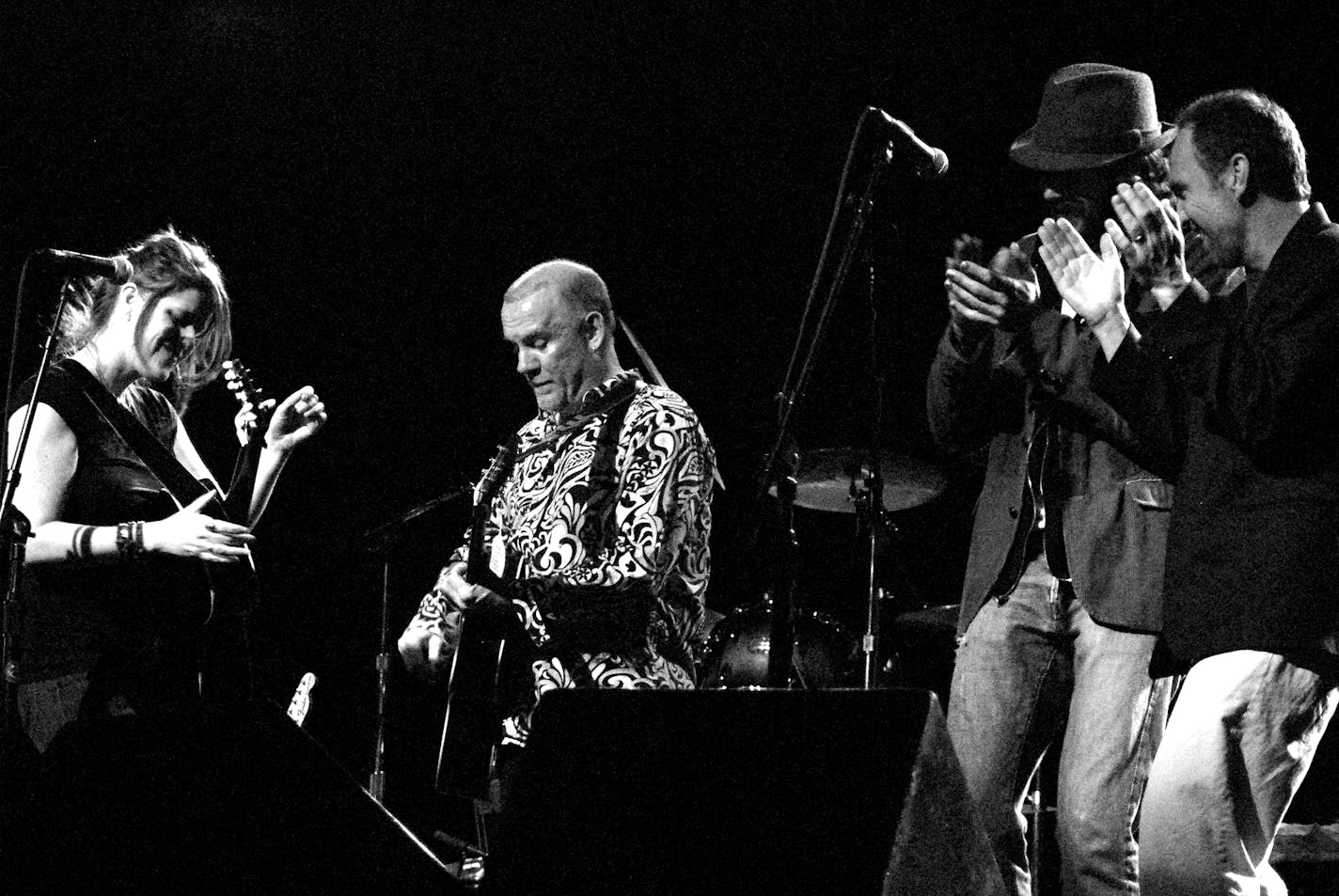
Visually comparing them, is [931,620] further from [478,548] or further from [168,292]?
[168,292]

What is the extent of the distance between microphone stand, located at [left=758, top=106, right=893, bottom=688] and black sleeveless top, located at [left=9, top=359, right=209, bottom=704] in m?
1.51

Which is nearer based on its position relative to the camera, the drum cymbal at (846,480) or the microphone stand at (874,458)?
the microphone stand at (874,458)

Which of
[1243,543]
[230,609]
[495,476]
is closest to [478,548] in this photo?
[495,476]

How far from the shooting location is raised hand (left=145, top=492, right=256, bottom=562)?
10.7ft

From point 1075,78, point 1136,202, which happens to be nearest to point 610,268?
point 1075,78

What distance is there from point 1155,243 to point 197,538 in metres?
2.31

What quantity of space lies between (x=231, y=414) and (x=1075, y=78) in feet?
14.3

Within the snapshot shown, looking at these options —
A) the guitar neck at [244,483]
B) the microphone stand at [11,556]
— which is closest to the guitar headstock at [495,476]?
the guitar neck at [244,483]

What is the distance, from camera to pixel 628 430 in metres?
3.26

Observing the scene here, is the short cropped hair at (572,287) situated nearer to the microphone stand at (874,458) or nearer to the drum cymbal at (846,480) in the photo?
the microphone stand at (874,458)

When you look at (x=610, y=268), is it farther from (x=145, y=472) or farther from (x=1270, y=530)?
(x=1270, y=530)

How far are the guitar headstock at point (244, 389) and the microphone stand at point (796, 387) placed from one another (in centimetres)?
163

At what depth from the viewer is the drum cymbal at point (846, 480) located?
559 centimetres

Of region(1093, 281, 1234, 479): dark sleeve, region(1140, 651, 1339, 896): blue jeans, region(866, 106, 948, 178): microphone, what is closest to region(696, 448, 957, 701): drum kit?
region(866, 106, 948, 178): microphone
